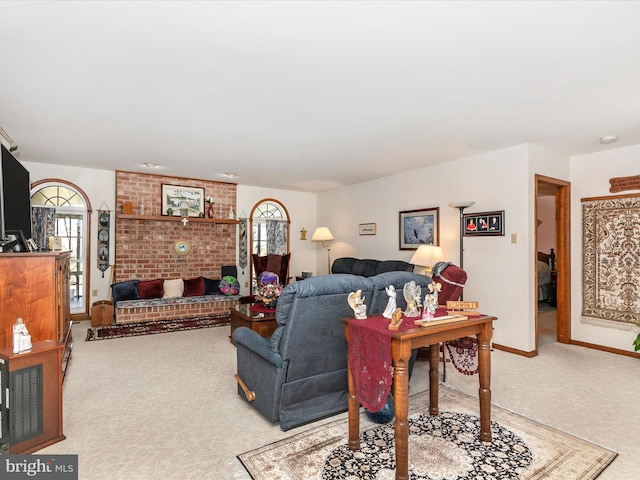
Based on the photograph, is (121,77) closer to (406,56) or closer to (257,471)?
(406,56)

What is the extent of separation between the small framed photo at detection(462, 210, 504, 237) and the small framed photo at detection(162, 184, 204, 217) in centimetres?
464

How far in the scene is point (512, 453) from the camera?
2.17m

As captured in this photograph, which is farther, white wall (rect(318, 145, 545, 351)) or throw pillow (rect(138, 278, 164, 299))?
throw pillow (rect(138, 278, 164, 299))

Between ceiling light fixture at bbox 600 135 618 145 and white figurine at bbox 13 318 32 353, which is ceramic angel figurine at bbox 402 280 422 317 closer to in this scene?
white figurine at bbox 13 318 32 353

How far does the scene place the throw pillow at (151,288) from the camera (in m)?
5.96

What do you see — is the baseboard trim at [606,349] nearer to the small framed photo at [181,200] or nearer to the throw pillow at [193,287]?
the throw pillow at [193,287]

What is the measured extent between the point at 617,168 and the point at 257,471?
510 centimetres

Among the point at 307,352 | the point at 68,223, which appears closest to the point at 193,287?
the point at 68,223

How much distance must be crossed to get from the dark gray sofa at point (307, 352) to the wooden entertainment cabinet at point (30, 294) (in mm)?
1349

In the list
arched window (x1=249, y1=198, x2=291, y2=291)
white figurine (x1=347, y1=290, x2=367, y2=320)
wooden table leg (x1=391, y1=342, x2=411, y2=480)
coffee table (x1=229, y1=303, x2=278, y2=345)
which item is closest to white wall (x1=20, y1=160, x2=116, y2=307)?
arched window (x1=249, y1=198, x2=291, y2=291)

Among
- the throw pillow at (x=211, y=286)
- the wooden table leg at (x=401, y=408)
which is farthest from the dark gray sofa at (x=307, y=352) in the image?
the throw pillow at (x=211, y=286)

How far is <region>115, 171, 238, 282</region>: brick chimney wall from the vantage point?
6.14m

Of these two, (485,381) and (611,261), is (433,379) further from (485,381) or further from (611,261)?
(611,261)

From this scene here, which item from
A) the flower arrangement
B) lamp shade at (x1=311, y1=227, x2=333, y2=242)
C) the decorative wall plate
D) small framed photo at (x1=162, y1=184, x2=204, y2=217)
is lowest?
the flower arrangement
